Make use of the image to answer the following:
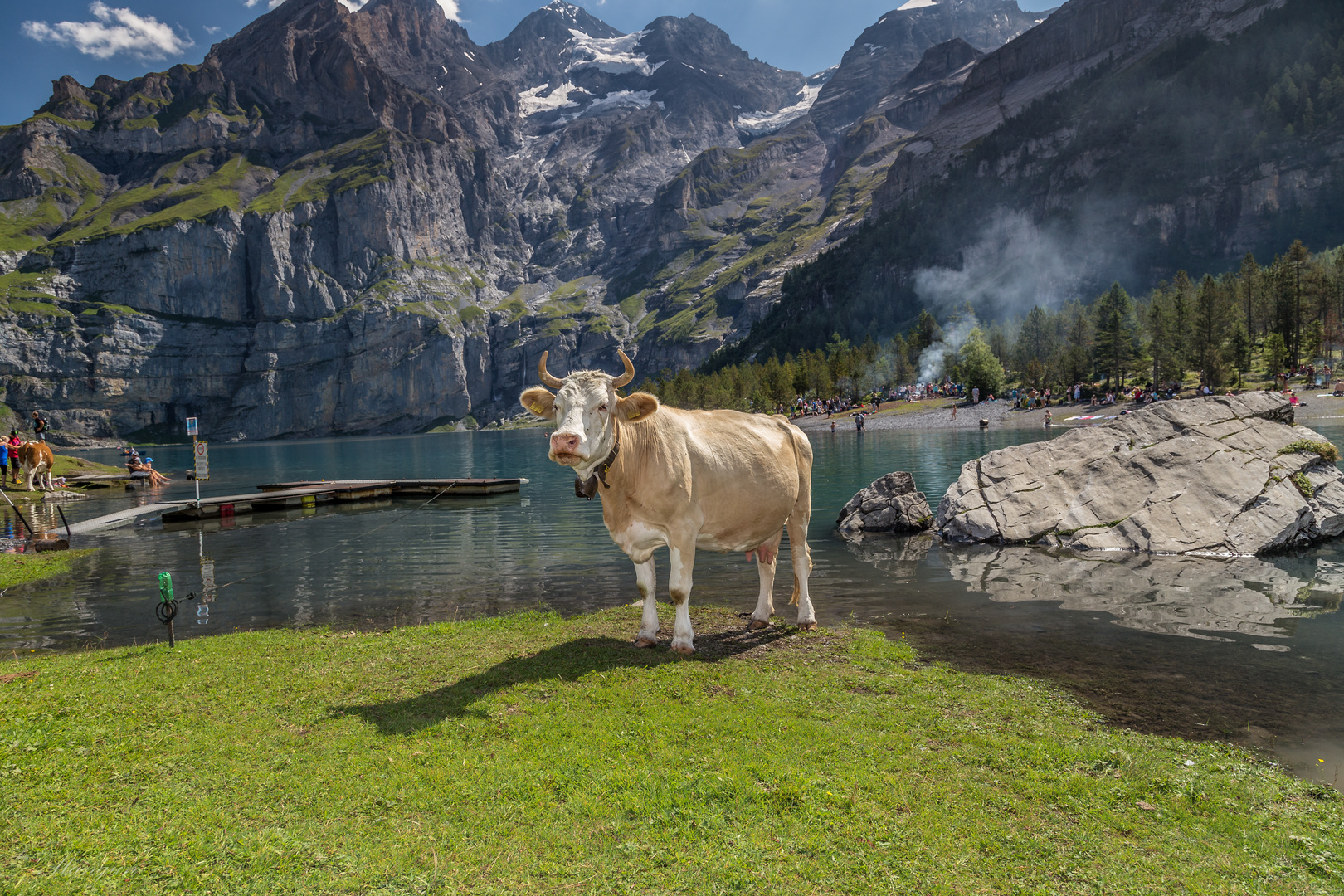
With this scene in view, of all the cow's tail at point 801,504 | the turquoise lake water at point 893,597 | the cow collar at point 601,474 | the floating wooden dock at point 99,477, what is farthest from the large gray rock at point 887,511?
the floating wooden dock at point 99,477

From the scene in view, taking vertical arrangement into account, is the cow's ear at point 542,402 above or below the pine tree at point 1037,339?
below

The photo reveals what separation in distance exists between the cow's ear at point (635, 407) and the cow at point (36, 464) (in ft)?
170

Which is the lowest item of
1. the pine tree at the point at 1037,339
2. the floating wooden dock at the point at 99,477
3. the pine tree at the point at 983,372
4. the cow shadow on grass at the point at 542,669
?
the cow shadow on grass at the point at 542,669

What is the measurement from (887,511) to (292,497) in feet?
131

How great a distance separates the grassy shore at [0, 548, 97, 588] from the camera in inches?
854

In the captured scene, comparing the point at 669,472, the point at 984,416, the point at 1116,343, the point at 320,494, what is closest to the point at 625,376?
the point at 669,472

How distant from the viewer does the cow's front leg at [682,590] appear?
10.6m

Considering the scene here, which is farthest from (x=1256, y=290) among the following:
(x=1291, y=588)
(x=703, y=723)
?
(x=703, y=723)

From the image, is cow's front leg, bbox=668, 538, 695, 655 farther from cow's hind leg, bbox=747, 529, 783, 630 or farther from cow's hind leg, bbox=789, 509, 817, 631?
cow's hind leg, bbox=789, 509, 817, 631

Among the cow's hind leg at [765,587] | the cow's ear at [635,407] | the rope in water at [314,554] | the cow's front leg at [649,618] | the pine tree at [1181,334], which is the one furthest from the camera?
the pine tree at [1181,334]

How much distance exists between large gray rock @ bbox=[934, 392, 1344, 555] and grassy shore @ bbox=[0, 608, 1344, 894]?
15160mm

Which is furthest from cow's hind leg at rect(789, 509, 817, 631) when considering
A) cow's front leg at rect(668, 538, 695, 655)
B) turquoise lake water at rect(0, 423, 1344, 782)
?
cow's front leg at rect(668, 538, 695, 655)

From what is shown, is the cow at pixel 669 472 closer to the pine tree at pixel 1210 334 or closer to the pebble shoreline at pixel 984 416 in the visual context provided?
the pebble shoreline at pixel 984 416

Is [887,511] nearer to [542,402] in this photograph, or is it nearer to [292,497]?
[542,402]
